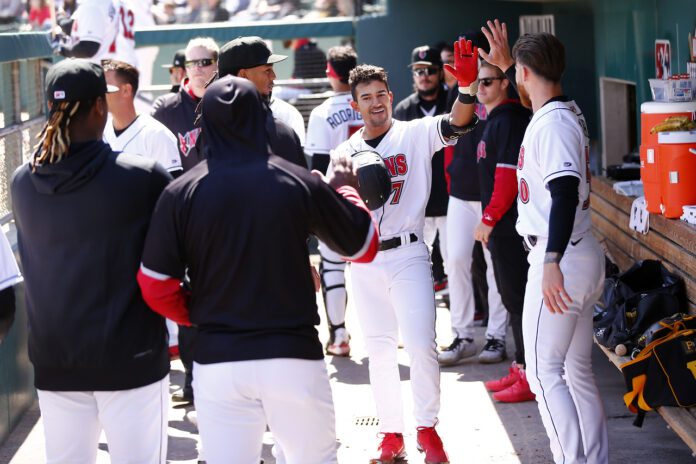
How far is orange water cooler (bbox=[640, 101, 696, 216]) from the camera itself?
5.63m

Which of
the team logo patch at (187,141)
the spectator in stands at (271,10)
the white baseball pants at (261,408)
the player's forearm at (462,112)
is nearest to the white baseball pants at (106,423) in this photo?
the white baseball pants at (261,408)

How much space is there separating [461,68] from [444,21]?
6.33 m

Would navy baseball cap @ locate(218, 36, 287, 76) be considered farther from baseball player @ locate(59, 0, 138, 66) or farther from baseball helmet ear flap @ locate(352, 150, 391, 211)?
baseball player @ locate(59, 0, 138, 66)

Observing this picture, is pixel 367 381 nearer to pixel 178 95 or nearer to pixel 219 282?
pixel 178 95

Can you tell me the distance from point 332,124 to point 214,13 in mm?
8978

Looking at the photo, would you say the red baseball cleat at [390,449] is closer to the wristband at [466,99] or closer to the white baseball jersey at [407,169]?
the white baseball jersey at [407,169]

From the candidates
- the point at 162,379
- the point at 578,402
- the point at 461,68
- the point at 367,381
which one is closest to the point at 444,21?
the point at 367,381

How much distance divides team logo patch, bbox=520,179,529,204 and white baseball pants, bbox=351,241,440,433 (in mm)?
694

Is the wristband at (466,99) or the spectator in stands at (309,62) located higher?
the spectator in stands at (309,62)

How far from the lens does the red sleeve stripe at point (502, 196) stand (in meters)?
6.05

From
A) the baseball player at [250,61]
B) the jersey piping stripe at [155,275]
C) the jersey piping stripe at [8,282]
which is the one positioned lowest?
the jersey piping stripe at [8,282]

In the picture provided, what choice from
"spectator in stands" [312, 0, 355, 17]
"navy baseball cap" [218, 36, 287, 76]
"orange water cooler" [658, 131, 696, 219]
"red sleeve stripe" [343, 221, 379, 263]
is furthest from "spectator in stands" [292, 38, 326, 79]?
"red sleeve stripe" [343, 221, 379, 263]

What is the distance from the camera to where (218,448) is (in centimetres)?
323

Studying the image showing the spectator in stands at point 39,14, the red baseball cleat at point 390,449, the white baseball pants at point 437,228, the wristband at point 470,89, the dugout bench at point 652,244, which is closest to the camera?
the dugout bench at point 652,244
